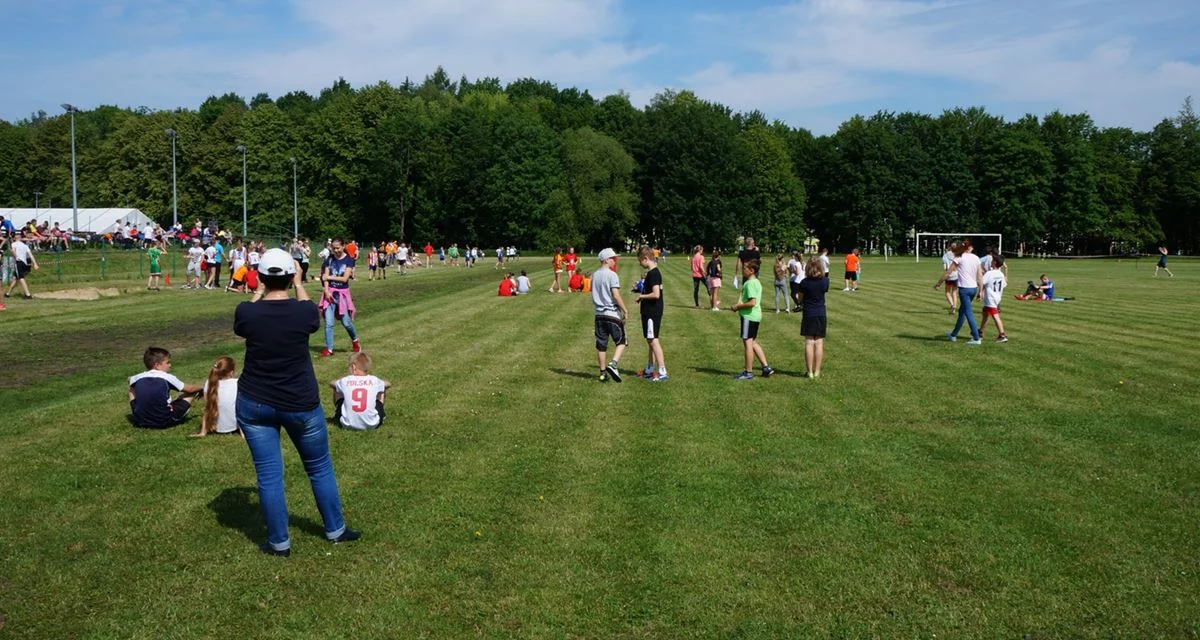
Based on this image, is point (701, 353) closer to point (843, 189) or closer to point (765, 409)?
point (765, 409)

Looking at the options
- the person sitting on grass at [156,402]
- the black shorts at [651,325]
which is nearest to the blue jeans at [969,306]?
the black shorts at [651,325]

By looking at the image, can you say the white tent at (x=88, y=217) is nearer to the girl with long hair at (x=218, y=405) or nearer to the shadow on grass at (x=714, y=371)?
the shadow on grass at (x=714, y=371)

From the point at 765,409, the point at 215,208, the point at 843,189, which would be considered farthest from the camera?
the point at 843,189

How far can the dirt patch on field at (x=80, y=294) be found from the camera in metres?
29.6

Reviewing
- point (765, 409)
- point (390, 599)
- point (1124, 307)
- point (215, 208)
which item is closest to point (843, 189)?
point (215, 208)

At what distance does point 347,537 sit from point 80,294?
28.3 m

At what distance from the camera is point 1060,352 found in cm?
1705

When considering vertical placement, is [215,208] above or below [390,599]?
above

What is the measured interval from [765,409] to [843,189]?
98.5m

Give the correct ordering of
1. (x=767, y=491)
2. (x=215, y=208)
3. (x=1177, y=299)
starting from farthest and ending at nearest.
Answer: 1. (x=215, y=208)
2. (x=1177, y=299)
3. (x=767, y=491)

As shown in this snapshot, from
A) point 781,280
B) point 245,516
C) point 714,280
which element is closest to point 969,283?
point 781,280

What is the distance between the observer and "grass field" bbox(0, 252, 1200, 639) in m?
5.48

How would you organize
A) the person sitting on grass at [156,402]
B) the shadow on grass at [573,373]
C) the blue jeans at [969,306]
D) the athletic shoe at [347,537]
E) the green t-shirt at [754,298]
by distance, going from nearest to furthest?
the athletic shoe at [347,537] → the person sitting on grass at [156,402] → the green t-shirt at [754,298] → the shadow on grass at [573,373] → the blue jeans at [969,306]

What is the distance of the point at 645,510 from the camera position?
7.42m
